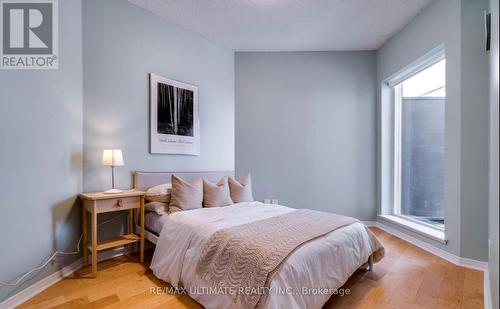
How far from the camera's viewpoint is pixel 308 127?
401 cm

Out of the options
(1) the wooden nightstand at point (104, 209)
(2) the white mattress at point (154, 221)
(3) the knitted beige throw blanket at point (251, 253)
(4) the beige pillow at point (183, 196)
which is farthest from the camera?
(4) the beige pillow at point (183, 196)

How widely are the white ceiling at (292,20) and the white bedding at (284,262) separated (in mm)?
2350

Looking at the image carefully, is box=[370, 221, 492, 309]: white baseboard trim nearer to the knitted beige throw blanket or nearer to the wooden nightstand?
the knitted beige throw blanket

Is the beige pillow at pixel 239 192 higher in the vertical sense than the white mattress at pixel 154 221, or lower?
higher

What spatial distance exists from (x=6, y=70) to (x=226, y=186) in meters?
2.16

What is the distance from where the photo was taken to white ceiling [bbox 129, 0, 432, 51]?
2.77 m

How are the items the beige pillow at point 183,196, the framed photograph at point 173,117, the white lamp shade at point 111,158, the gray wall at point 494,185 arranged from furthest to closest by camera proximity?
the framed photograph at point 173,117 → the beige pillow at point 183,196 → the white lamp shade at point 111,158 → the gray wall at point 494,185

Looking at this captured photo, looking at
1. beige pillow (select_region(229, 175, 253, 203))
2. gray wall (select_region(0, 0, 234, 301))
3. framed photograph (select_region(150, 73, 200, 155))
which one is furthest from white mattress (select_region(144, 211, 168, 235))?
beige pillow (select_region(229, 175, 253, 203))

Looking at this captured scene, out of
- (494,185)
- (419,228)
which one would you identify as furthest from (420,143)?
(494,185)

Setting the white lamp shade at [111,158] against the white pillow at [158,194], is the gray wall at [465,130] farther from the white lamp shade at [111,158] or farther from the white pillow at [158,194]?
the white lamp shade at [111,158]

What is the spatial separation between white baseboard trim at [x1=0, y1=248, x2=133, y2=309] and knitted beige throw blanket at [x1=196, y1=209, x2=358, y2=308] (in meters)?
1.34

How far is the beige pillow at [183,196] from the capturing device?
99.6 inches

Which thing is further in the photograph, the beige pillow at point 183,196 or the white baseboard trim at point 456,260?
the beige pillow at point 183,196

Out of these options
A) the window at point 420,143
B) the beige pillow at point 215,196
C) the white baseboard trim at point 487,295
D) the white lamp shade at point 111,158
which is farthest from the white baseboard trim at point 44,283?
the window at point 420,143
